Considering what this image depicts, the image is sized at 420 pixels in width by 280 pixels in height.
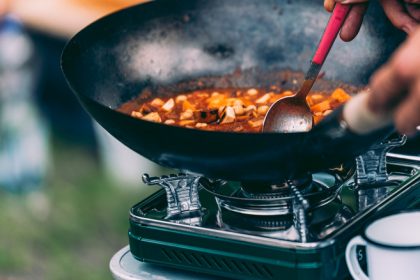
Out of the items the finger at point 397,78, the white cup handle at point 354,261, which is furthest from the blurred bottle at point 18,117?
the finger at point 397,78

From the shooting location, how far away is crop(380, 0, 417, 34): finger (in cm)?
183

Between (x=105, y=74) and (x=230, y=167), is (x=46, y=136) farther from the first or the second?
(x=230, y=167)

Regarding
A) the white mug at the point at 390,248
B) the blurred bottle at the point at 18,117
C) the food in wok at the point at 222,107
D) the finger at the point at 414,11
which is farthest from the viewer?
the blurred bottle at the point at 18,117

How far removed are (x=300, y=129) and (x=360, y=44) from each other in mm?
430

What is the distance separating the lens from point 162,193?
6.32 ft

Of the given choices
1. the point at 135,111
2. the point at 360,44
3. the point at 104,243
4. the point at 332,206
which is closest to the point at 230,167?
the point at 332,206

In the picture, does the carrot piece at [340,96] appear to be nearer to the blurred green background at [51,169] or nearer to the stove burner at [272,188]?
the stove burner at [272,188]

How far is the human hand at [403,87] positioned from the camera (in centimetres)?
106

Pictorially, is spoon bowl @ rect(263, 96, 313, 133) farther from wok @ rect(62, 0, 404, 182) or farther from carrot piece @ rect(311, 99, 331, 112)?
wok @ rect(62, 0, 404, 182)

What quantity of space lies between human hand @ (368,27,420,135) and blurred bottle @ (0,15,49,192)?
3743mm

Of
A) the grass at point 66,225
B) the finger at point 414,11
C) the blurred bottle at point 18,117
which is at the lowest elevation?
the grass at point 66,225

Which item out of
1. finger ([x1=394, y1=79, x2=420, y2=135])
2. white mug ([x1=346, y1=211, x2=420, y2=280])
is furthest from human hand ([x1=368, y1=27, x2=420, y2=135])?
white mug ([x1=346, y1=211, x2=420, y2=280])

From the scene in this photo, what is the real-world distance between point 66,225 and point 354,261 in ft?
10.1

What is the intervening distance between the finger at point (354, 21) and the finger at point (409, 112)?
2.51ft
